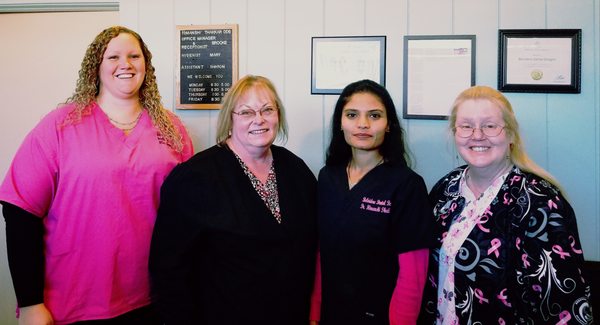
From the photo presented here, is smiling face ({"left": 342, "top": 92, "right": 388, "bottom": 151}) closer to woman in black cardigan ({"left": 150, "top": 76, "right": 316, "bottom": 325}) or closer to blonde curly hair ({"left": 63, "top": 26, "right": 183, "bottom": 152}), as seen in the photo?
woman in black cardigan ({"left": 150, "top": 76, "right": 316, "bottom": 325})

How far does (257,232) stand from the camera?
1083 mm

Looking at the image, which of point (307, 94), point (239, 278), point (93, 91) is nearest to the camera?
point (239, 278)

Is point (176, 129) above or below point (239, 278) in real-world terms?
above

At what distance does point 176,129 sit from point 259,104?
0.36 meters

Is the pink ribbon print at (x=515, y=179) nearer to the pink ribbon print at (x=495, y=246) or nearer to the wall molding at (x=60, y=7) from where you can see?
the pink ribbon print at (x=495, y=246)

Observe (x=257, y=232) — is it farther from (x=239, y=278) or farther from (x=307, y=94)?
(x=307, y=94)

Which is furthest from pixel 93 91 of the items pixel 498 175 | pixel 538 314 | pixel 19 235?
pixel 538 314

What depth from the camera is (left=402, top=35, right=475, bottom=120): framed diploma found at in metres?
1.61

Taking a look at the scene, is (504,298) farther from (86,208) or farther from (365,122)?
(86,208)

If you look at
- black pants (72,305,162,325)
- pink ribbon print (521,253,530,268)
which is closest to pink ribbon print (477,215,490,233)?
pink ribbon print (521,253,530,268)

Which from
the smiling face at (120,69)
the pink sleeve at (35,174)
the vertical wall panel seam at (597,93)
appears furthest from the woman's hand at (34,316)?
the vertical wall panel seam at (597,93)

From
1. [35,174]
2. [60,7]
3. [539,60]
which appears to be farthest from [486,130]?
[60,7]

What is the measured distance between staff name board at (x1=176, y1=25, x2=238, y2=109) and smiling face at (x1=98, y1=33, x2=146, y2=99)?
0.52m

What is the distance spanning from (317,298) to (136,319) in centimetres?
63
